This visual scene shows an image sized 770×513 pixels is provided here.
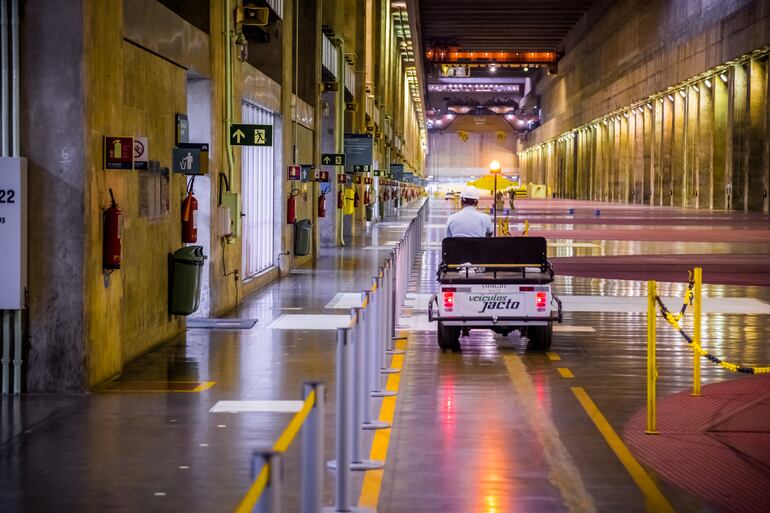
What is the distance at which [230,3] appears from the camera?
1830 cm

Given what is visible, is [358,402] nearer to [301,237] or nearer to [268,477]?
[268,477]

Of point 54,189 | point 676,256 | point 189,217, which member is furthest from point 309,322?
point 676,256

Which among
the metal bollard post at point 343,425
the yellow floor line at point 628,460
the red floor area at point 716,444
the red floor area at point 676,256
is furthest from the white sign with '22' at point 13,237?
the red floor area at point 676,256

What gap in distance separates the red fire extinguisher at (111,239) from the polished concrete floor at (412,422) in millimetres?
1098

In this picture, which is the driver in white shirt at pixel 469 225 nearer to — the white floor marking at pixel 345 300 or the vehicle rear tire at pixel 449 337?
the vehicle rear tire at pixel 449 337

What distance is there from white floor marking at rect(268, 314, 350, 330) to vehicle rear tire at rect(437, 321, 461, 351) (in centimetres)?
196

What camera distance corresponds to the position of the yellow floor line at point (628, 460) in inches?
295

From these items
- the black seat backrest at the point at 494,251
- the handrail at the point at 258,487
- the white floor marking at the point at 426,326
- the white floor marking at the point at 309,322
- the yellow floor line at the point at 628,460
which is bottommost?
the yellow floor line at the point at 628,460

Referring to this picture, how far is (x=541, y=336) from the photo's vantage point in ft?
46.5

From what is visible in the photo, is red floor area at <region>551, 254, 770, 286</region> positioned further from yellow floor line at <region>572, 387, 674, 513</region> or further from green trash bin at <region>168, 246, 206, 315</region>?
yellow floor line at <region>572, 387, 674, 513</region>

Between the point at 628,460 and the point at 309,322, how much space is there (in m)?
8.85

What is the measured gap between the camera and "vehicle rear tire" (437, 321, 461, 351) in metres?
14.3

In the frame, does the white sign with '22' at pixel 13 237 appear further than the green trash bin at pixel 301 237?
No

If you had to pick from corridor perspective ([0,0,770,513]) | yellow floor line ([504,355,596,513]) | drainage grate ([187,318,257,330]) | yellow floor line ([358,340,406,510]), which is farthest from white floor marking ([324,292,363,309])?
yellow floor line ([504,355,596,513])
